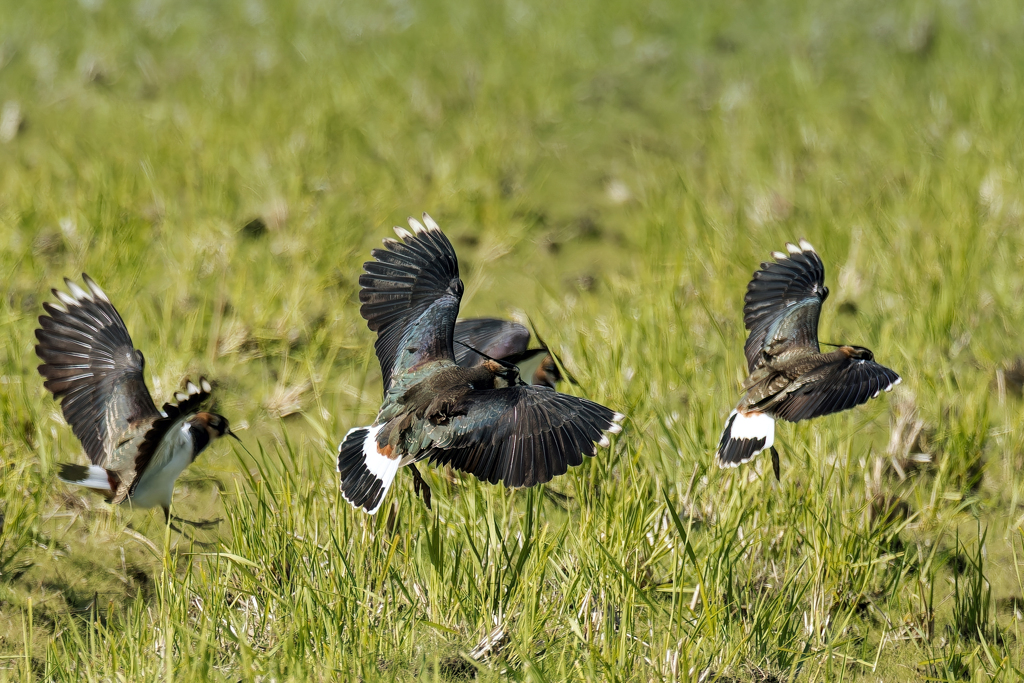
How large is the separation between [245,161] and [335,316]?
1.33 m

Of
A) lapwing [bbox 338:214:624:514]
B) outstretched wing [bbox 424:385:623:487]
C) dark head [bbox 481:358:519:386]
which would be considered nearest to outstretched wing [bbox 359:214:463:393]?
lapwing [bbox 338:214:624:514]

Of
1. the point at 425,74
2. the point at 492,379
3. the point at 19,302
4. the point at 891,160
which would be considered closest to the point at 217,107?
the point at 425,74

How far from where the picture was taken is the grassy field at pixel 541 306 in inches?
121

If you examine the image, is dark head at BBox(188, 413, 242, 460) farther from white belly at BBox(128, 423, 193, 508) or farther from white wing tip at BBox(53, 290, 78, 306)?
white wing tip at BBox(53, 290, 78, 306)

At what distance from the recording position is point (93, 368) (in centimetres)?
346

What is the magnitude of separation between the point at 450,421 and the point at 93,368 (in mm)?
1253

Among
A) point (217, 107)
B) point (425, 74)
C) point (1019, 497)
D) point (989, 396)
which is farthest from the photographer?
point (425, 74)

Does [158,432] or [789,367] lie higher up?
[158,432]

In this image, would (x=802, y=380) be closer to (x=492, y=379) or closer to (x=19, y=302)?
(x=492, y=379)

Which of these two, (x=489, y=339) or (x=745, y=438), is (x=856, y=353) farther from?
(x=489, y=339)

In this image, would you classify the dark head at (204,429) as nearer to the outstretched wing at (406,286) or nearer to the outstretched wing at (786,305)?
the outstretched wing at (406,286)

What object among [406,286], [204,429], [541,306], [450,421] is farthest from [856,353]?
[204,429]

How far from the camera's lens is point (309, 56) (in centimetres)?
658

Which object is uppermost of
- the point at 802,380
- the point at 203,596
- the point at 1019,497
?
the point at 802,380
